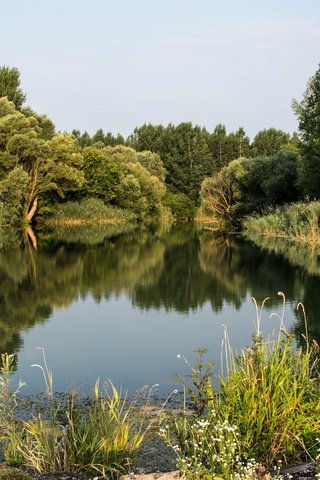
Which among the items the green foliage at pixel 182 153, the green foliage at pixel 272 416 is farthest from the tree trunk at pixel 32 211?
the green foliage at pixel 272 416

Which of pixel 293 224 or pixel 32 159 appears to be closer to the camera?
pixel 293 224

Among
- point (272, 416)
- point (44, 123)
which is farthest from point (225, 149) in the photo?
point (272, 416)

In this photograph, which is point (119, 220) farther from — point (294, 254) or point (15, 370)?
point (15, 370)

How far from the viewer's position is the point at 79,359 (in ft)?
33.8

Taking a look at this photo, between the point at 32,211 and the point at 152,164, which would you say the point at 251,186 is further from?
the point at 152,164

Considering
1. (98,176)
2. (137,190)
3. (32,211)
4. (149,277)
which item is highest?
(98,176)

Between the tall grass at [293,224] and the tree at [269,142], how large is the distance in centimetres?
5285

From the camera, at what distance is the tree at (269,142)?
95562 millimetres

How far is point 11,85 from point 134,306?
199 ft

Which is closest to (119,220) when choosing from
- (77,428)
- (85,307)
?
(85,307)

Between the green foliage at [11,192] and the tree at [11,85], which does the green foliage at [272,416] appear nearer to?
the green foliage at [11,192]

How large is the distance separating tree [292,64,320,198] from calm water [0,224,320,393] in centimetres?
1069

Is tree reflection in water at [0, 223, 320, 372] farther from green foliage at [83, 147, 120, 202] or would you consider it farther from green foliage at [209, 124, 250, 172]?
green foliage at [209, 124, 250, 172]

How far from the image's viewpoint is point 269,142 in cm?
9631
